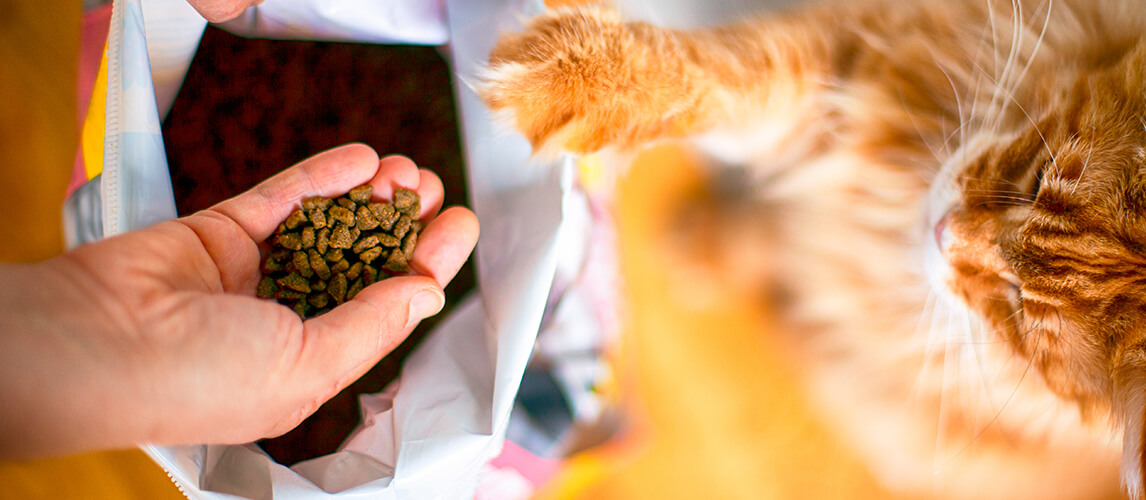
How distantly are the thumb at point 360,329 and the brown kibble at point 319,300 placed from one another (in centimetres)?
17

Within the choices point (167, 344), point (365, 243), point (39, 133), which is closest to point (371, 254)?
point (365, 243)

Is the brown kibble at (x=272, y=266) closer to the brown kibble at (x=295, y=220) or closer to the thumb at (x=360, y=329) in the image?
the brown kibble at (x=295, y=220)

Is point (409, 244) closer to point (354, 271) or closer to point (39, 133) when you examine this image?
point (354, 271)

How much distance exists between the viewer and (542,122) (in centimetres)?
83

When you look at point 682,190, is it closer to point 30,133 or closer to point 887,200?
point 887,200

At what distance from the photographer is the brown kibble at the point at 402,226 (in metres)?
0.98

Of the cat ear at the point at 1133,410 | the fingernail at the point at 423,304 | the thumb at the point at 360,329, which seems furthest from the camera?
the fingernail at the point at 423,304

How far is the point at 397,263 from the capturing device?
3.13 feet

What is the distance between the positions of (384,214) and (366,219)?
3cm

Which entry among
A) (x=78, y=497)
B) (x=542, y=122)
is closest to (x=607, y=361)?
(x=542, y=122)

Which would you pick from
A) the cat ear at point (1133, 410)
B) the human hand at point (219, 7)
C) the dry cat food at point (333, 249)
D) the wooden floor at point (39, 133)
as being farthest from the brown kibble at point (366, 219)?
the cat ear at point (1133, 410)

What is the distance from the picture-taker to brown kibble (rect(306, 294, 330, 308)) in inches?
37.9

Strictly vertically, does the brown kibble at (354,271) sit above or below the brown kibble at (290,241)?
below

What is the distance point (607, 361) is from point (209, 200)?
2.64 ft
